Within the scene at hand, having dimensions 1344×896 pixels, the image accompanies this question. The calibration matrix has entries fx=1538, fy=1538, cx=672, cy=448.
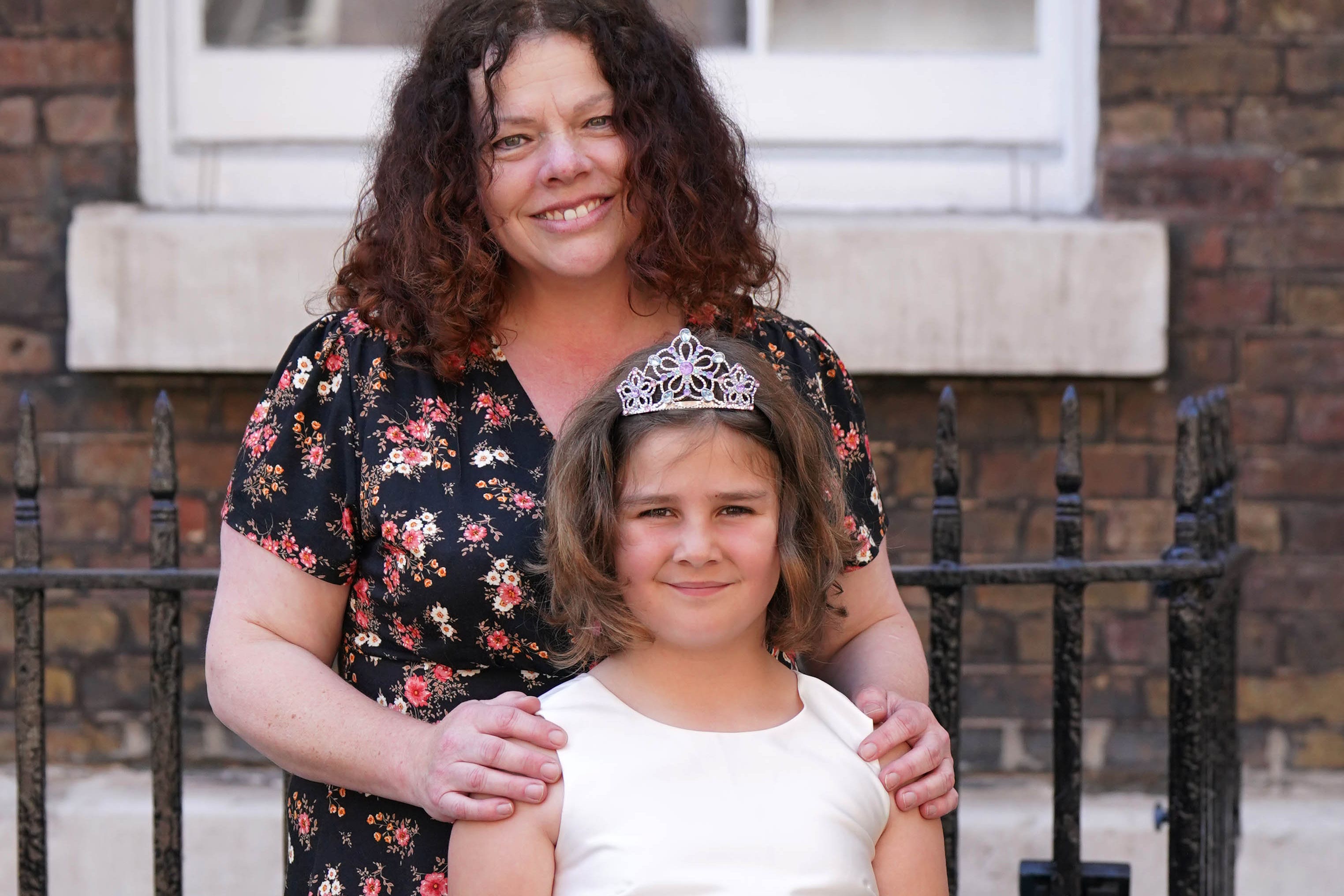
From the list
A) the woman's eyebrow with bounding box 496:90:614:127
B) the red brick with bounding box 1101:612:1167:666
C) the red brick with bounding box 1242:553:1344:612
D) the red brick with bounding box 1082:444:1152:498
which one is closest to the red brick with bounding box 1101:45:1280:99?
the red brick with bounding box 1082:444:1152:498

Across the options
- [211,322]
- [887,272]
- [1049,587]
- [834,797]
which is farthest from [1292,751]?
[211,322]

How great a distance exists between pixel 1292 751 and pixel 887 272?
5.00 feet

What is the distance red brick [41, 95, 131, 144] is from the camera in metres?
3.68

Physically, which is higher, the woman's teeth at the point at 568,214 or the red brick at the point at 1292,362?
the woman's teeth at the point at 568,214

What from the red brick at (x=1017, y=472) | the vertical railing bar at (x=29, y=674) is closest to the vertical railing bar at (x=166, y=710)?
the vertical railing bar at (x=29, y=674)

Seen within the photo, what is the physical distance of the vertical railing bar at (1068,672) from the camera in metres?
2.59

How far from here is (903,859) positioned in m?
1.77

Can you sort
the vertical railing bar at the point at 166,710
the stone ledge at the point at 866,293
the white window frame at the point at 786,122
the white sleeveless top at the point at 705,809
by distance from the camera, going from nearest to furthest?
the white sleeveless top at the point at 705,809, the vertical railing bar at the point at 166,710, the stone ledge at the point at 866,293, the white window frame at the point at 786,122

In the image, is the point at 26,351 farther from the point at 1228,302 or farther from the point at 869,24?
the point at 1228,302

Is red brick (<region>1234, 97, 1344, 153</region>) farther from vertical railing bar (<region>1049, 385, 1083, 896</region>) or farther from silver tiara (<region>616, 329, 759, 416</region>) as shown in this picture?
silver tiara (<region>616, 329, 759, 416</region>)

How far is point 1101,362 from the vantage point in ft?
11.6

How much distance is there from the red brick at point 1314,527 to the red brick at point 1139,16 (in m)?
1.17

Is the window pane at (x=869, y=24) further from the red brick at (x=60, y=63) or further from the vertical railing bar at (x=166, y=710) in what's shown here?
the vertical railing bar at (x=166, y=710)

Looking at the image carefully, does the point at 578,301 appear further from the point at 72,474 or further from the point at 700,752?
the point at 72,474
